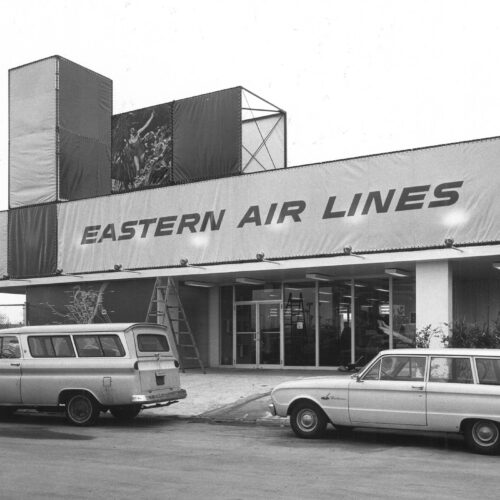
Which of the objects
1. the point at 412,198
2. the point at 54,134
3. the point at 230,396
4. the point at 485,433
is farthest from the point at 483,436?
the point at 54,134

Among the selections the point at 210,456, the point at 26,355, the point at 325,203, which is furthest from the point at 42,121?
the point at 210,456

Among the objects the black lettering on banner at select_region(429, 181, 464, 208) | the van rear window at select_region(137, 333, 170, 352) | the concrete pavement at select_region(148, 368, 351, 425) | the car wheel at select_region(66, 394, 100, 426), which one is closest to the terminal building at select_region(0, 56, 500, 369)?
the black lettering on banner at select_region(429, 181, 464, 208)

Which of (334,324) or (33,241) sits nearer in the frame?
(334,324)

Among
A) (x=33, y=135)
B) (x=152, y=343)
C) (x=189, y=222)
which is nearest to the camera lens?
(x=152, y=343)

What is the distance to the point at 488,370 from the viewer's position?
415 inches

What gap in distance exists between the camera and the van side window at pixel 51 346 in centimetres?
1389

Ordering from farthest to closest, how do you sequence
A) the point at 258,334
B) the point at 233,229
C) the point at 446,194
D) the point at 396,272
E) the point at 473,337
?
the point at 258,334 < the point at 233,229 < the point at 396,272 < the point at 446,194 < the point at 473,337

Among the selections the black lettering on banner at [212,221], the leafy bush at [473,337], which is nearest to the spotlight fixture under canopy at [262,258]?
the black lettering on banner at [212,221]

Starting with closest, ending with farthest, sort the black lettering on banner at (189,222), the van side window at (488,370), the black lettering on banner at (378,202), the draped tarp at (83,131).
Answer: the van side window at (488,370)
the black lettering on banner at (378,202)
the black lettering on banner at (189,222)
the draped tarp at (83,131)

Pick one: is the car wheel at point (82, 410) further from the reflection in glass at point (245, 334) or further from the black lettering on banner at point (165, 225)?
the reflection in glass at point (245, 334)

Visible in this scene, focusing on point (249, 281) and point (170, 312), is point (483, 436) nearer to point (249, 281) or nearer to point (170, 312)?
point (249, 281)

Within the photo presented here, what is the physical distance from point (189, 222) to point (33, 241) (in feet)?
22.9

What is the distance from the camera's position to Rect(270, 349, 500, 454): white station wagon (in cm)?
1031

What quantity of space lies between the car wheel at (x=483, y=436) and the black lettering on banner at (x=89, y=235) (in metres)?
16.8
